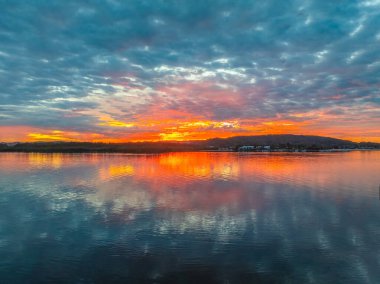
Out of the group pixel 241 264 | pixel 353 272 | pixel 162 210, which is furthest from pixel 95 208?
pixel 353 272

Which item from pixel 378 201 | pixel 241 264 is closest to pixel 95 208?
pixel 241 264

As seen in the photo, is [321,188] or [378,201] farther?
[321,188]

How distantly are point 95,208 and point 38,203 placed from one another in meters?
5.85

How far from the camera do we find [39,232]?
18312 millimetres

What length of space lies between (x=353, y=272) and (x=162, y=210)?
557 inches

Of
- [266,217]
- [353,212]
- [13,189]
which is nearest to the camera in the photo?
[266,217]

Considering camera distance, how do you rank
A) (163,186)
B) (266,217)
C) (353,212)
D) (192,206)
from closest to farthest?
(266,217), (353,212), (192,206), (163,186)

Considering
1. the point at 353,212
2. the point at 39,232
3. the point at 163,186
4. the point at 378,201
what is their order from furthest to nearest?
1. the point at 163,186
2. the point at 378,201
3. the point at 353,212
4. the point at 39,232

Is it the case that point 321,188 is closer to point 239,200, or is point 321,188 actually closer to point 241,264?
point 239,200

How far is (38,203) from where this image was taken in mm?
26406

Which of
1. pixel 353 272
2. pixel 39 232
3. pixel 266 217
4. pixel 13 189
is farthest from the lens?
pixel 13 189

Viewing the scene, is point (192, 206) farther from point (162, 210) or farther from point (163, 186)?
point (163, 186)

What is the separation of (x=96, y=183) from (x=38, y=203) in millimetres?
12133

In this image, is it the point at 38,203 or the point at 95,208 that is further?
the point at 38,203
